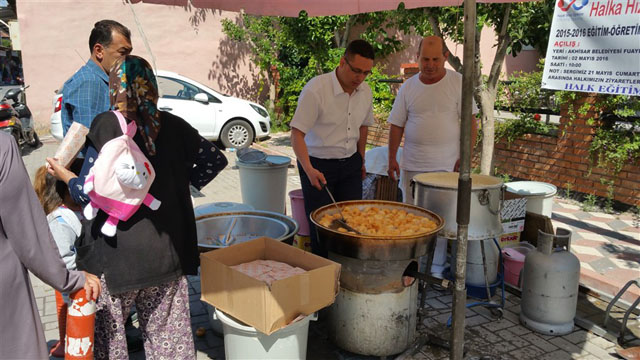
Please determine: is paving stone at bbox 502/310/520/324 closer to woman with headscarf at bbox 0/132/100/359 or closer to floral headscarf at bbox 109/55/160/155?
floral headscarf at bbox 109/55/160/155

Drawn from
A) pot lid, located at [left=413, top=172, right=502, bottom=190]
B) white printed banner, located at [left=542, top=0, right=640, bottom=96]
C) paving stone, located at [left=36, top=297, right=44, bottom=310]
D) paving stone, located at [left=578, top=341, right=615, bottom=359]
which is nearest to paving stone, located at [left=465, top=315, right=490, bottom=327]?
paving stone, located at [left=578, top=341, right=615, bottom=359]

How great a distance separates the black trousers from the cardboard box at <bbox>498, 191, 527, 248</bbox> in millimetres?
1284

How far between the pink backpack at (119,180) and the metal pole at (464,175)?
1.55 m

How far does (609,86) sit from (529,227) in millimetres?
1404

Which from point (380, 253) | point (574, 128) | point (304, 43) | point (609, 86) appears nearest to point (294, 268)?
point (380, 253)

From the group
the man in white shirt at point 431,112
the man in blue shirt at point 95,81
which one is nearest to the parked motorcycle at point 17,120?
the man in blue shirt at point 95,81

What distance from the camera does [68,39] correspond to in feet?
42.4

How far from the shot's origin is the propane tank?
377 centimetres

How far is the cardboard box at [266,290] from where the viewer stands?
269 cm

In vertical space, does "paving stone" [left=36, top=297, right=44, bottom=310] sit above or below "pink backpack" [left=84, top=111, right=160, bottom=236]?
below

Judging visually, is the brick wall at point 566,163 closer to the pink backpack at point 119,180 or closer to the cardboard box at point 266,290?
the cardboard box at point 266,290

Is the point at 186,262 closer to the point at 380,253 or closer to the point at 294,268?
the point at 294,268

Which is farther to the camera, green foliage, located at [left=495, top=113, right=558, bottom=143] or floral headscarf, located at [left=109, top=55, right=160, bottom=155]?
green foliage, located at [left=495, top=113, right=558, bottom=143]

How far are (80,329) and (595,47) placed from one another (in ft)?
14.8
